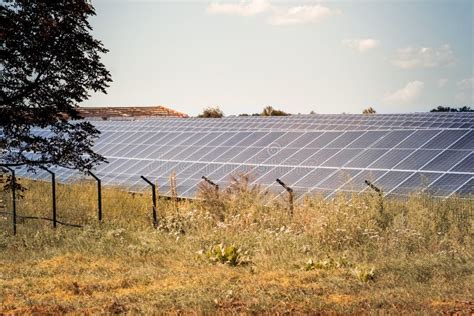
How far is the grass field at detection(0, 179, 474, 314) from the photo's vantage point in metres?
8.95

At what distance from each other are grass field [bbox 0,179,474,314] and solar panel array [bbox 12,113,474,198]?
1974 mm

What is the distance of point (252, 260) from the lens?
40.0 ft

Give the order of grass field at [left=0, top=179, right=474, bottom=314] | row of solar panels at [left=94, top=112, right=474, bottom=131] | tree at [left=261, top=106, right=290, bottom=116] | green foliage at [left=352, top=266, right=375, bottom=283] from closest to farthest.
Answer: grass field at [left=0, top=179, right=474, bottom=314], green foliage at [left=352, top=266, right=375, bottom=283], row of solar panels at [left=94, top=112, right=474, bottom=131], tree at [left=261, top=106, right=290, bottom=116]

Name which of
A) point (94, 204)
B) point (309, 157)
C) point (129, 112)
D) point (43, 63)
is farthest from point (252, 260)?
point (129, 112)

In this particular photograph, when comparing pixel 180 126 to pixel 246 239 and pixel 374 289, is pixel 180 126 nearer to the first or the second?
pixel 246 239

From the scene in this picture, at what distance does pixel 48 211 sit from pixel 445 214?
12.1 m

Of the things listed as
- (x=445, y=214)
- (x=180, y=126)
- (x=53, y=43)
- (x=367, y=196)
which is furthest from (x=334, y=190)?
(x=180, y=126)

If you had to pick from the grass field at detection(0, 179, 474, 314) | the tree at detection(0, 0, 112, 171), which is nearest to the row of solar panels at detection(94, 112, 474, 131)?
the grass field at detection(0, 179, 474, 314)

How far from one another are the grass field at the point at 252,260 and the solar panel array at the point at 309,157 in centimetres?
197

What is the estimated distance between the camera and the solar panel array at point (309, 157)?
17.9 meters

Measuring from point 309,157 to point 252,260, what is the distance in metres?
9.17

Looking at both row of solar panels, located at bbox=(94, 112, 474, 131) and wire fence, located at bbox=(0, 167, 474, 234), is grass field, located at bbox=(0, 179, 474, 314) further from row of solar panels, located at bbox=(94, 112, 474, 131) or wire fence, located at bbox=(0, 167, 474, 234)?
row of solar panels, located at bbox=(94, 112, 474, 131)

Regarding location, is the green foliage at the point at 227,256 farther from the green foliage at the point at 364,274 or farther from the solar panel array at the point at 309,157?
the solar panel array at the point at 309,157

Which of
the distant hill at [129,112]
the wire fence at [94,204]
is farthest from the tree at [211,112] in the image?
the wire fence at [94,204]
